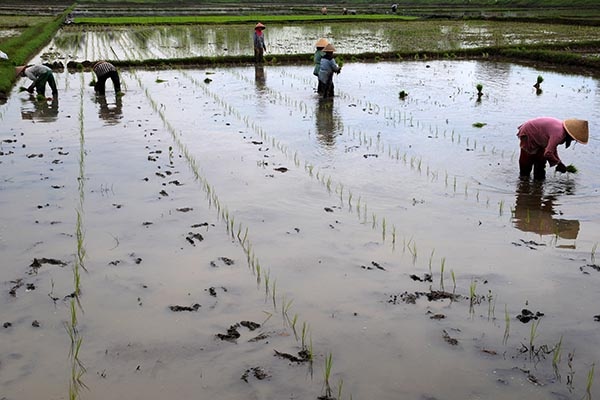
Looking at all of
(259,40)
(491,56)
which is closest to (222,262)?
(259,40)

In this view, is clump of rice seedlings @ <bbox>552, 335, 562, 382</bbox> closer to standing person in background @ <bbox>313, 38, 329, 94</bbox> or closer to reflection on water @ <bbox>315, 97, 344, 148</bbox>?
reflection on water @ <bbox>315, 97, 344, 148</bbox>

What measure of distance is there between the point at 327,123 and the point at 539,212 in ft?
14.1

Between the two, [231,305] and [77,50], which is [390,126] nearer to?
[231,305]

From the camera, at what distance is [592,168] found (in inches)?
257

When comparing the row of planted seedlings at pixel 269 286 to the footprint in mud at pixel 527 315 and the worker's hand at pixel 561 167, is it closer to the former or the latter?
the footprint in mud at pixel 527 315

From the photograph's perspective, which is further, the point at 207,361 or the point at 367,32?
the point at 367,32

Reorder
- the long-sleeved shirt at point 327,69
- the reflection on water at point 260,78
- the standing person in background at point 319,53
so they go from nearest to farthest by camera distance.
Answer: the long-sleeved shirt at point 327,69 → the standing person in background at point 319,53 → the reflection on water at point 260,78

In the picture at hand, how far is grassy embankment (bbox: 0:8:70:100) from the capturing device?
40.0 feet

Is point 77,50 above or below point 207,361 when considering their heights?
above

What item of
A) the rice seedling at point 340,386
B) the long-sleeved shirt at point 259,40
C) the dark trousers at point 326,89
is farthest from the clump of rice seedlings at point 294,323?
the long-sleeved shirt at point 259,40

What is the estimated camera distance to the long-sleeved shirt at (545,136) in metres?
5.66

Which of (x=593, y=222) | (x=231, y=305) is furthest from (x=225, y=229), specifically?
(x=593, y=222)

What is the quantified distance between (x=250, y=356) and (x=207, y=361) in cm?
23

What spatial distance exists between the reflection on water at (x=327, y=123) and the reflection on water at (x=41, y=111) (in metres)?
4.13
